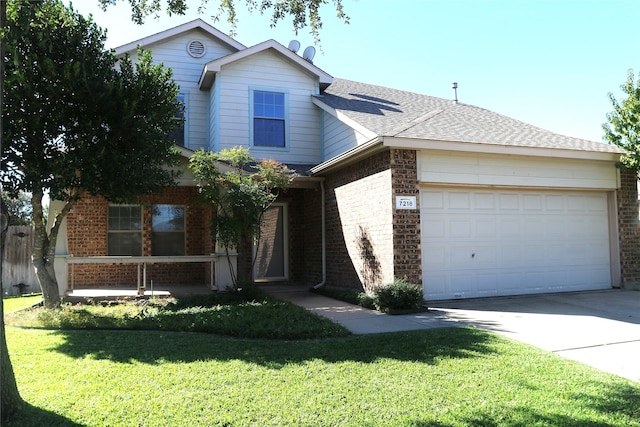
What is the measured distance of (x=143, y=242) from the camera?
1359 cm

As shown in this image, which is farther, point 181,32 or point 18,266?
point 18,266

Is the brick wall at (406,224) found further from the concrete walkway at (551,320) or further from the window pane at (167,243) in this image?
the window pane at (167,243)

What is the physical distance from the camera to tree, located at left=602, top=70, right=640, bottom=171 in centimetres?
1074

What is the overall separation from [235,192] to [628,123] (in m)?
9.21

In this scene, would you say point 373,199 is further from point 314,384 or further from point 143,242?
point 143,242

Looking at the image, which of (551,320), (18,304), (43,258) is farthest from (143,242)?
(551,320)

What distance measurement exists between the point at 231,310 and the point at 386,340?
345 cm

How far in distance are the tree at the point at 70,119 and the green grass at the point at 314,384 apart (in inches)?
123

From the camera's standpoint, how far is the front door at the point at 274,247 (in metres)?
14.6

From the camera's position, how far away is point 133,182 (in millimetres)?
Result: 8992

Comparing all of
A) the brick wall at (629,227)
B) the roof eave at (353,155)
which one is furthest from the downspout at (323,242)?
the brick wall at (629,227)

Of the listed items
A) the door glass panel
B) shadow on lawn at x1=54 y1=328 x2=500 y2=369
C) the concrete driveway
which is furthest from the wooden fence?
the concrete driveway

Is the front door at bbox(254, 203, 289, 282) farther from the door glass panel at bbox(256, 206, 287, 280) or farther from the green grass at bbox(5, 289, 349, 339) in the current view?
the green grass at bbox(5, 289, 349, 339)

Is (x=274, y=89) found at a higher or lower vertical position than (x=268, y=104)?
higher
